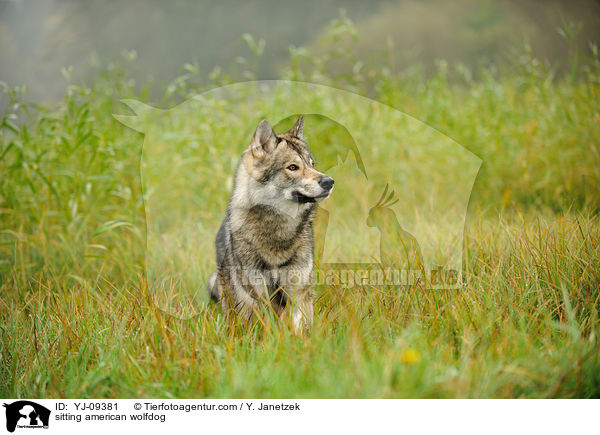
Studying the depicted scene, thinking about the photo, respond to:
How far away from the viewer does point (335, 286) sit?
2266 millimetres

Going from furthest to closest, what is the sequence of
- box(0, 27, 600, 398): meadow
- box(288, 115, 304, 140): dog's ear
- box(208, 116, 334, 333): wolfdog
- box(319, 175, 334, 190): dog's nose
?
box(288, 115, 304, 140): dog's ear, box(208, 116, 334, 333): wolfdog, box(319, 175, 334, 190): dog's nose, box(0, 27, 600, 398): meadow

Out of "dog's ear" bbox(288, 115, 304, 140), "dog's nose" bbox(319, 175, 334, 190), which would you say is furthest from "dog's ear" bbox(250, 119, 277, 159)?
"dog's nose" bbox(319, 175, 334, 190)

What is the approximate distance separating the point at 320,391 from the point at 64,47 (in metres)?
2.65

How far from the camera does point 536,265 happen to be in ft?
6.85

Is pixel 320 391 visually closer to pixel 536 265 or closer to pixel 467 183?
pixel 536 265

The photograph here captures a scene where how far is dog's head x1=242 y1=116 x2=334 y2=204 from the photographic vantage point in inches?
78.0

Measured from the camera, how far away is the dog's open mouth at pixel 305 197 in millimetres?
1930

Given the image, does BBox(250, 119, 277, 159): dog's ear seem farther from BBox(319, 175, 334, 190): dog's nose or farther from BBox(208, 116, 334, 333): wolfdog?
BBox(319, 175, 334, 190): dog's nose

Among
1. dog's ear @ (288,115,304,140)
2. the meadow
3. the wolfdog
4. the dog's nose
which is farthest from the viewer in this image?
dog's ear @ (288,115,304,140)
